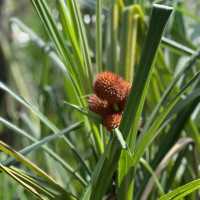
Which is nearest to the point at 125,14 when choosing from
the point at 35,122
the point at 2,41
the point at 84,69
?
the point at 84,69

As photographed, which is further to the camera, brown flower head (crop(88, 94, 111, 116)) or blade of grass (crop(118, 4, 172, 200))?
brown flower head (crop(88, 94, 111, 116))

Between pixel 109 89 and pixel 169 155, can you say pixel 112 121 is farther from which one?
pixel 169 155

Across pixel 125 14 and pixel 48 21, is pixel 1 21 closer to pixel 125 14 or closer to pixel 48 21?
pixel 125 14

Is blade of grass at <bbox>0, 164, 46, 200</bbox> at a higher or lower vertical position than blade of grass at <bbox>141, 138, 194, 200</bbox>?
lower

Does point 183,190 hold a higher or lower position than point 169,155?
lower

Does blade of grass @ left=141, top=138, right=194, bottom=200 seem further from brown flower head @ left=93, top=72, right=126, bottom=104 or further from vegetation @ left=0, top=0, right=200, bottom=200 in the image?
brown flower head @ left=93, top=72, right=126, bottom=104

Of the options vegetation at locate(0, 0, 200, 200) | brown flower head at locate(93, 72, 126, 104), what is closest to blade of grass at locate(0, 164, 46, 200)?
vegetation at locate(0, 0, 200, 200)

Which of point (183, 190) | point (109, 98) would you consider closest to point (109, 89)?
point (109, 98)

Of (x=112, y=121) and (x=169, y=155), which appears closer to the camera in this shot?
(x=112, y=121)
